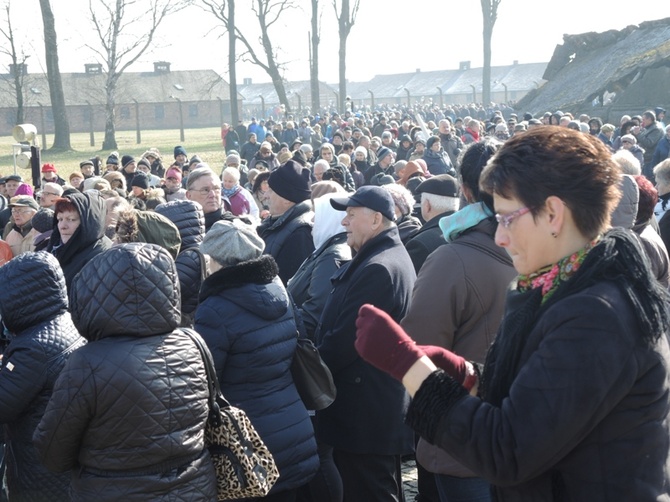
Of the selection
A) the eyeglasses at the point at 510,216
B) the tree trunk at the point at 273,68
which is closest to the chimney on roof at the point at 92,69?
the tree trunk at the point at 273,68

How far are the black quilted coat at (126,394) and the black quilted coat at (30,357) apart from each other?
23.3 inches

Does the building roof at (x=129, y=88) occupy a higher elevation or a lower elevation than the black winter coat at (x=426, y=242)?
higher

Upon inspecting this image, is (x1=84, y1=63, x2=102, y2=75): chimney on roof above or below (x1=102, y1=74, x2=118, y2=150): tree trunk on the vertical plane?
above

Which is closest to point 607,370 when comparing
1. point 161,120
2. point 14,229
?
point 14,229

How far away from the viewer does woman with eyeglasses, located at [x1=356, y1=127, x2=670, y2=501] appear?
6.42ft

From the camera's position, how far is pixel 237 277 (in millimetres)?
3666

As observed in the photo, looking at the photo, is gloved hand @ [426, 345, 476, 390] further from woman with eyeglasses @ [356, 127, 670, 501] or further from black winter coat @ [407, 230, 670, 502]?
black winter coat @ [407, 230, 670, 502]

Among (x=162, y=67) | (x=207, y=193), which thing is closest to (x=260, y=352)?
(x=207, y=193)

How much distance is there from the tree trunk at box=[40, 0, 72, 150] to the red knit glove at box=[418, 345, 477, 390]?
119ft

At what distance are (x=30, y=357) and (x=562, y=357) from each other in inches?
92.7

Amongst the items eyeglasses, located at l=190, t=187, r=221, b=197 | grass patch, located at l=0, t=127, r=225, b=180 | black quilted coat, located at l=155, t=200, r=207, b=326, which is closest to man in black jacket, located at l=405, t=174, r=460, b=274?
black quilted coat, located at l=155, t=200, r=207, b=326

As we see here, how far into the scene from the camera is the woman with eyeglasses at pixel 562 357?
6.42 ft

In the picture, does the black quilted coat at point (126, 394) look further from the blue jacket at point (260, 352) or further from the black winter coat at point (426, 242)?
the black winter coat at point (426, 242)

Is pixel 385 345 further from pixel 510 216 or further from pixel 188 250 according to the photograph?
pixel 188 250
